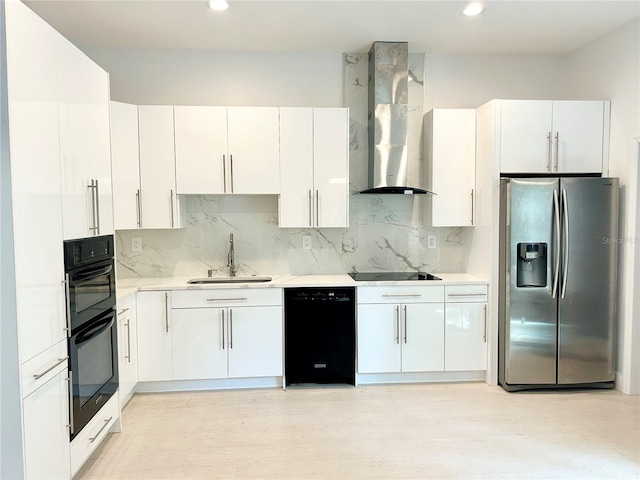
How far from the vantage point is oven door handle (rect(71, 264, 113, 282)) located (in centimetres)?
207

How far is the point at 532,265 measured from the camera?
3.20 meters

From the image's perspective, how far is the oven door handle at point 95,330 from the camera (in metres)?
2.10

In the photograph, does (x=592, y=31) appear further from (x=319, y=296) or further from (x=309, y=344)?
(x=309, y=344)

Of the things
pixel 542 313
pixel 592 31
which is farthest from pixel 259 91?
pixel 542 313

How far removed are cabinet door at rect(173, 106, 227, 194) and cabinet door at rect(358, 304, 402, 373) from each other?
1.64 metres

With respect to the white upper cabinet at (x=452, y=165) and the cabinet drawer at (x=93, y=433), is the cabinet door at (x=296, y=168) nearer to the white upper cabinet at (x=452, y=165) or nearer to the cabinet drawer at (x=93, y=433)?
the white upper cabinet at (x=452, y=165)

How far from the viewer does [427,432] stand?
2658 millimetres

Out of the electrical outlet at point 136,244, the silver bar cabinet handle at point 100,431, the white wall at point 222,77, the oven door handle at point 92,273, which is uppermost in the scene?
the white wall at point 222,77

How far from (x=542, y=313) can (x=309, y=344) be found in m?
1.88

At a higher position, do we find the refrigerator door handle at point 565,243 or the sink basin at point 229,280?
the refrigerator door handle at point 565,243

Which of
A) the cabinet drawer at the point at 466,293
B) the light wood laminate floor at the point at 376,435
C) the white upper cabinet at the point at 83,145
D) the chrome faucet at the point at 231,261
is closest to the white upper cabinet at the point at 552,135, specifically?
the cabinet drawer at the point at 466,293

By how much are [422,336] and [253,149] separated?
6.93ft

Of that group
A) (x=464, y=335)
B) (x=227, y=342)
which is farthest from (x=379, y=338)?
(x=227, y=342)

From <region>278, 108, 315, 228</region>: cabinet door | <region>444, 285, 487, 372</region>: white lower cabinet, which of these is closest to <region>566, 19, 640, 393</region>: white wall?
<region>444, 285, 487, 372</region>: white lower cabinet
